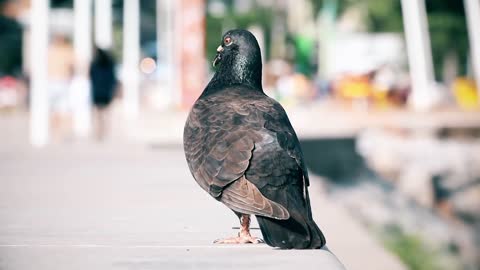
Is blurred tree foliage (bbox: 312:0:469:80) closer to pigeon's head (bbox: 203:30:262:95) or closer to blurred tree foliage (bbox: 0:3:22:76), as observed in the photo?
blurred tree foliage (bbox: 0:3:22:76)

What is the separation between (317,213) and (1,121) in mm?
21496

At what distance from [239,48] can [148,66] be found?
6735cm

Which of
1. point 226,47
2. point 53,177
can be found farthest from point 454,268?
point 226,47

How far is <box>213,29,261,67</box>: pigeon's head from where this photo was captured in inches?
343

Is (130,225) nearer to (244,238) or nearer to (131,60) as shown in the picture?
(244,238)

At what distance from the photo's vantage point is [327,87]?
5381cm

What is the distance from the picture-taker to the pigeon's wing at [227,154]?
7.60 metres

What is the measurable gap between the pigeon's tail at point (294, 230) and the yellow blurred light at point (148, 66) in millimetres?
67349

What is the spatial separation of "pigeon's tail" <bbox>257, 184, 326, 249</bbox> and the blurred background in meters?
2.21

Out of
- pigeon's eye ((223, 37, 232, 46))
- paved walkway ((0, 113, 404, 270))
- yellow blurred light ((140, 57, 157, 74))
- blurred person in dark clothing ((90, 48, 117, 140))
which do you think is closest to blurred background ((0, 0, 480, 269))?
blurred person in dark clothing ((90, 48, 117, 140))

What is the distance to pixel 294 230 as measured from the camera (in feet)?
25.3

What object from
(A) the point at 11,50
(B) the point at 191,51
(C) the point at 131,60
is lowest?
(B) the point at 191,51

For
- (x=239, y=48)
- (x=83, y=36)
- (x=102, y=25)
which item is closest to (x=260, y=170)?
(x=239, y=48)

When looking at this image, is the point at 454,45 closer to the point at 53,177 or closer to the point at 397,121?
the point at 397,121
